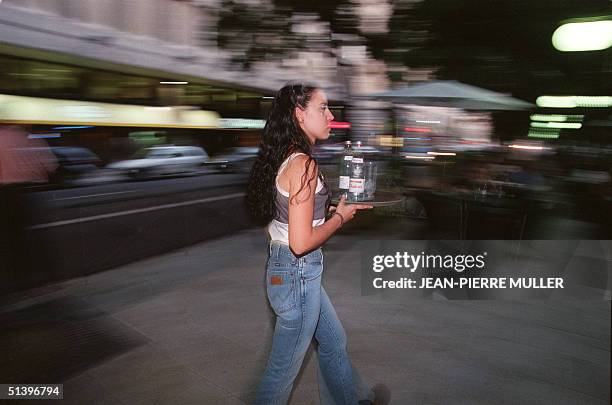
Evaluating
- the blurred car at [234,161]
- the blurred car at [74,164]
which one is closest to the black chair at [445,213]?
the blurred car at [74,164]

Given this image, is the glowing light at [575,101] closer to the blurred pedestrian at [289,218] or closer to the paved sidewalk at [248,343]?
the paved sidewalk at [248,343]

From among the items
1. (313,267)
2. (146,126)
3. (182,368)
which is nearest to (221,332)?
(182,368)

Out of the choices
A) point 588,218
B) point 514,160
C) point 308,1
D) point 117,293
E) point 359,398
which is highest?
point 308,1

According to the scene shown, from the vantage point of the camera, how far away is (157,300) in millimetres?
4695

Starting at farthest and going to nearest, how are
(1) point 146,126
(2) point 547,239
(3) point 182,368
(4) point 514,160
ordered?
(1) point 146,126 → (4) point 514,160 → (2) point 547,239 → (3) point 182,368

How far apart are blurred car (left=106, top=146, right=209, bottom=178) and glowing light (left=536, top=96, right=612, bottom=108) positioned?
12916mm

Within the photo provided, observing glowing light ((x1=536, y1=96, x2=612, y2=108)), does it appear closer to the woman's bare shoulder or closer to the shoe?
the shoe

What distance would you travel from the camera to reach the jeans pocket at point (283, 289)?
6.69 ft

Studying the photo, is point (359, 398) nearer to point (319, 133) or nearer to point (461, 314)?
point (319, 133)

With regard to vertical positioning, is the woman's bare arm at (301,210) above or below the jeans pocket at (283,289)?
above

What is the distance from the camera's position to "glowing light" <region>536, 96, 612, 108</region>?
3794 millimetres

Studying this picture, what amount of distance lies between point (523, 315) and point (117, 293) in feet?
14.2

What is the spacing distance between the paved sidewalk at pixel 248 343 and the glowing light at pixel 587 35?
2.48 metres

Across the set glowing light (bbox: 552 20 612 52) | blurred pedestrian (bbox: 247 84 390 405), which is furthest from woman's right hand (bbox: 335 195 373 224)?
glowing light (bbox: 552 20 612 52)
